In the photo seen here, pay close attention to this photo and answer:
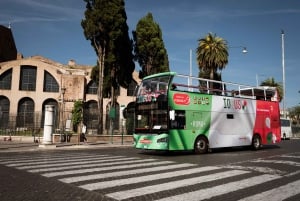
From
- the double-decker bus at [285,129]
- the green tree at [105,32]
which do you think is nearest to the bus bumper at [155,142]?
the green tree at [105,32]

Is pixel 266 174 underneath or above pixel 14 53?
underneath

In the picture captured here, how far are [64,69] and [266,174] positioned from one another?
5368cm

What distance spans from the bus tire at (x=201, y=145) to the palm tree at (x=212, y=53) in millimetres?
23020

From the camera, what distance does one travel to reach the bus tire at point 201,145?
53.3 ft

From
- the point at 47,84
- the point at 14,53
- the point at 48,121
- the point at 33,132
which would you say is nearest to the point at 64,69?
the point at 47,84

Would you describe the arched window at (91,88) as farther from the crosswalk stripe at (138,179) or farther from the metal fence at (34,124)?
the crosswalk stripe at (138,179)

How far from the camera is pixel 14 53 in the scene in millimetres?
70125

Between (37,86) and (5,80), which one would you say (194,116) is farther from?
(5,80)

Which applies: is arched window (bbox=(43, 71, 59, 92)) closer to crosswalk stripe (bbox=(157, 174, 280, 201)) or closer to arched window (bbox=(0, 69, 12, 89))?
arched window (bbox=(0, 69, 12, 89))

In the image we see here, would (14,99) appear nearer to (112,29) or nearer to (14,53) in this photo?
(14,53)

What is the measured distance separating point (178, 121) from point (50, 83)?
4591 cm

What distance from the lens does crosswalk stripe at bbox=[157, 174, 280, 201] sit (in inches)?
234

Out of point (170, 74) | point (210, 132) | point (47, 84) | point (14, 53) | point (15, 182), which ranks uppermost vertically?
point (14, 53)

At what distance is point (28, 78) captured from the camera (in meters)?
55.6
